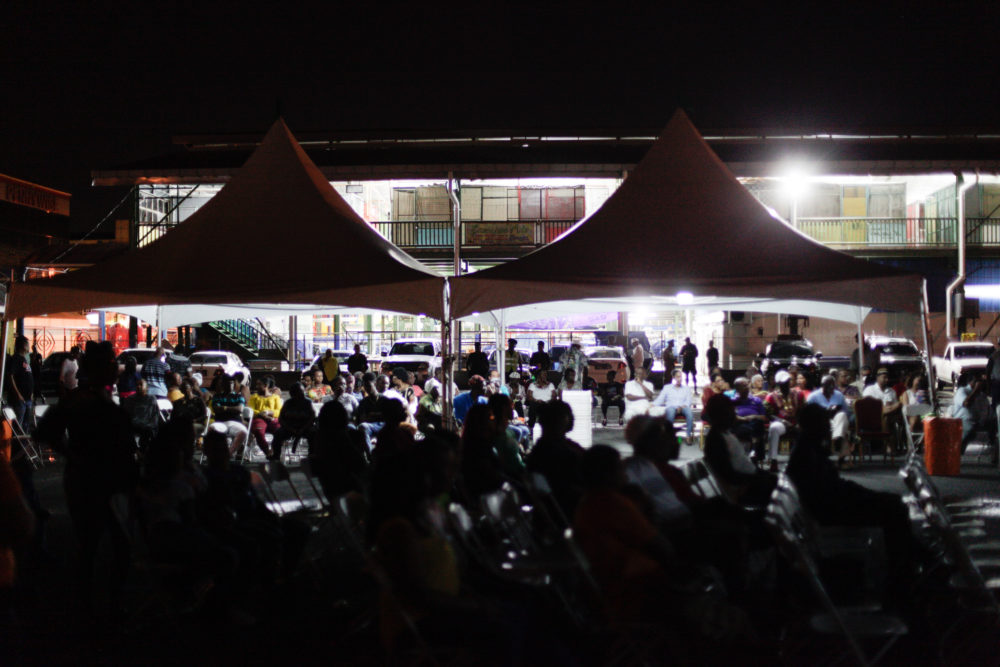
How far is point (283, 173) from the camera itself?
8.71 meters

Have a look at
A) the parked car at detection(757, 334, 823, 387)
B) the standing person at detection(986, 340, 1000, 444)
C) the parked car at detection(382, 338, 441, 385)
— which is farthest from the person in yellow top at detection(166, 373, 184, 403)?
the parked car at detection(757, 334, 823, 387)

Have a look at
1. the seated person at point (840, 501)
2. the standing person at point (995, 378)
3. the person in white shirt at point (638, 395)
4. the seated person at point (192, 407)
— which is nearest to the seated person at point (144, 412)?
the seated person at point (192, 407)

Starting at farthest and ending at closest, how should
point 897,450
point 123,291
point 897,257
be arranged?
point 897,257 → point 897,450 → point 123,291

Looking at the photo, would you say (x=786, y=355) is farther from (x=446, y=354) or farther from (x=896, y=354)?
(x=446, y=354)

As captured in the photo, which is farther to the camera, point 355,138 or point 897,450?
point 355,138

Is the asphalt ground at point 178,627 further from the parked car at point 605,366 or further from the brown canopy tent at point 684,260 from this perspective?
the parked car at point 605,366

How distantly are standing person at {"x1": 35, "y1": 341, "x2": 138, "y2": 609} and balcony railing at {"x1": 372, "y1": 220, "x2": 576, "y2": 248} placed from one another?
1986 cm

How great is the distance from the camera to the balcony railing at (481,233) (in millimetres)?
25406

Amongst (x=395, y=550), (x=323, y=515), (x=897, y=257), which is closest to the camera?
(x=395, y=550)

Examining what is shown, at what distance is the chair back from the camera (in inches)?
454

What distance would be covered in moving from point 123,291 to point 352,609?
141 inches

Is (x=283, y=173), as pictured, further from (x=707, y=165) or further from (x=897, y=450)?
(x=897, y=450)

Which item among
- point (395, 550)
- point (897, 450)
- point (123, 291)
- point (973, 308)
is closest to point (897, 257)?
point (973, 308)

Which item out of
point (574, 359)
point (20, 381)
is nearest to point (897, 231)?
point (574, 359)
